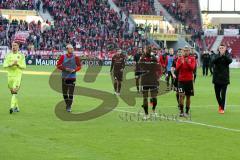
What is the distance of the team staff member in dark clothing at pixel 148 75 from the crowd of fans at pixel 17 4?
5061cm

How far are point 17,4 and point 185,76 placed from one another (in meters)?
51.0

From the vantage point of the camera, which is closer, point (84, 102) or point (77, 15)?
point (84, 102)

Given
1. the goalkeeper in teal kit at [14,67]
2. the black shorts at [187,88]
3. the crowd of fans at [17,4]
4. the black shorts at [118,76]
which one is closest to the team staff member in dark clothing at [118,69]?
the black shorts at [118,76]

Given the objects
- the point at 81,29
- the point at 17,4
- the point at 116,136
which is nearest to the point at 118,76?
the point at 116,136

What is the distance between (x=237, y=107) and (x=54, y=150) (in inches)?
424

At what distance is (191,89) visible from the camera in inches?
704

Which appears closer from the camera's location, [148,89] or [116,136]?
[116,136]

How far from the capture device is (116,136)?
13852mm

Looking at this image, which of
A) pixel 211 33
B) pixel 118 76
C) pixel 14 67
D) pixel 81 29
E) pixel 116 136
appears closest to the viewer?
pixel 116 136

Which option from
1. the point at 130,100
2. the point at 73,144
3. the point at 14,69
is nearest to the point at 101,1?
the point at 130,100

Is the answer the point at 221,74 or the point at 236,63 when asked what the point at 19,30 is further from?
the point at 221,74

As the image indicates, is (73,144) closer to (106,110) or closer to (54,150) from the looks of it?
(54,150)

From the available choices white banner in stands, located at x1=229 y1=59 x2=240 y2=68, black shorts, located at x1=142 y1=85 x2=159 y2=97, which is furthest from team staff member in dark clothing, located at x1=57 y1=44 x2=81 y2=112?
white banner in stands, located at x1=229 y1=59 x2=240 y2=68

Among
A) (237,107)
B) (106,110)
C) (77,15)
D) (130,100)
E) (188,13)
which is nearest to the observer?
(106,110)
